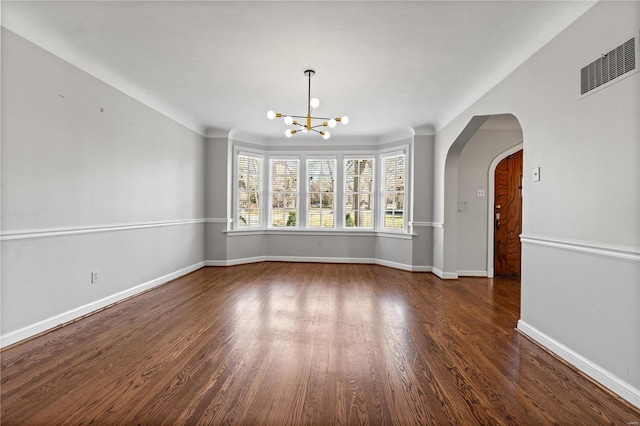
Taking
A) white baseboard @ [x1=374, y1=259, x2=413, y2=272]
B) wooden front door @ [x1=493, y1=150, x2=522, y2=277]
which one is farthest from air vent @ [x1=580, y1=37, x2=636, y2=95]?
white baseboard @ [x1=374, y1=259, x2=413, y2=272]

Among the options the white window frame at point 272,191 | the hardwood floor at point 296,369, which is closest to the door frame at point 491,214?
the hardwood floor at point 296,369

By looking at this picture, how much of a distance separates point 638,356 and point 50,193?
4800mm

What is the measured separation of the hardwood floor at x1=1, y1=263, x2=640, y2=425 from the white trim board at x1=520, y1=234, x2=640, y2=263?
0.89 metres

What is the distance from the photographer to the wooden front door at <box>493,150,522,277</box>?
573 cm

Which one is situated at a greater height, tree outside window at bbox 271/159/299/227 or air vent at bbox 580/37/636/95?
air vent at bbox 580/37/636/95

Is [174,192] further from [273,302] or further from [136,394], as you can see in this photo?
[136,394]

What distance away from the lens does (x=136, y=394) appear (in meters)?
2.00

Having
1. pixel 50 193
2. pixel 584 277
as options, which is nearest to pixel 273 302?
pixel 50 193

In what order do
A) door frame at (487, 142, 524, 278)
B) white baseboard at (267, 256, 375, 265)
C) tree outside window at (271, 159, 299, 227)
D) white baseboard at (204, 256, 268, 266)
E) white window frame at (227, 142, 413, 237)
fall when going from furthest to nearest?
tree outside window at (271, 159, 299, 227), white baseboard at (267, 256, 375, 265), white window frame at (227, 142, 413, 237), white baseboard at (204, 256, 268, 266), door frame at (487, 142, 524, 278)

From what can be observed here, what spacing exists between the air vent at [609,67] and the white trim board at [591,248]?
44.6 inches

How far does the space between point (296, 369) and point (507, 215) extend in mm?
5066

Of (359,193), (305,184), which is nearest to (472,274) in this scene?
(359,193)

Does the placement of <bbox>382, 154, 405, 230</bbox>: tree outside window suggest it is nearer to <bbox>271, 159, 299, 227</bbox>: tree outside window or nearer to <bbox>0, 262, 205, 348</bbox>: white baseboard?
<bbox>271, 159, 299, 227</bbox>: tree outside window

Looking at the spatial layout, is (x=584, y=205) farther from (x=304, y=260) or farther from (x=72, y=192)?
(x=304, y=260)
